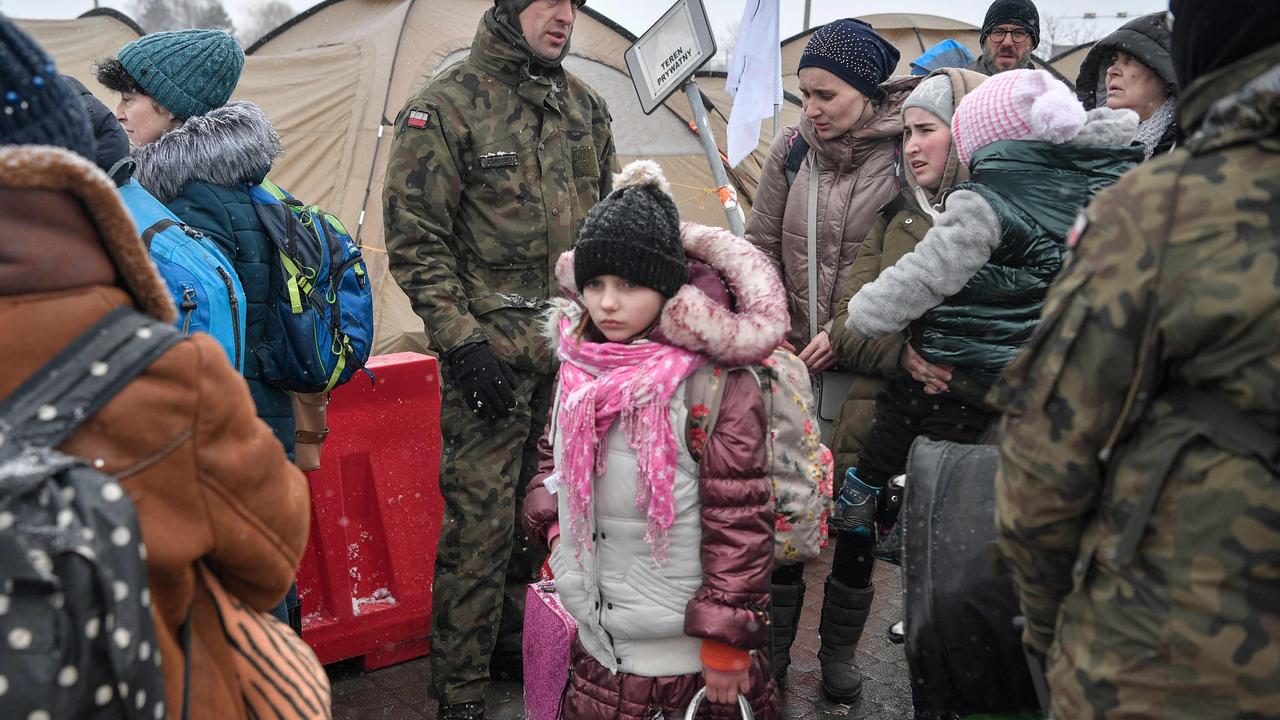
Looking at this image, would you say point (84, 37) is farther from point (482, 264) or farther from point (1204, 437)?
point (1204, 437)

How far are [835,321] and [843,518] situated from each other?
2.48ft

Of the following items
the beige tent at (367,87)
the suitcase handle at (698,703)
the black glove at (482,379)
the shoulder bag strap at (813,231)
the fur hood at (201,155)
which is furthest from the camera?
the beige tent at (367,87)

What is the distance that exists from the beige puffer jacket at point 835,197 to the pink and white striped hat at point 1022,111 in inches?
44.9

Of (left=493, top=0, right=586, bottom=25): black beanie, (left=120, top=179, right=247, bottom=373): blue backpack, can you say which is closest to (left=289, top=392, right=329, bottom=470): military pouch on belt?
(left=120, top=179, right=247, bottom=373): blue backpack

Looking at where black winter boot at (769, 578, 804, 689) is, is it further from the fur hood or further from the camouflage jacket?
the fur hood

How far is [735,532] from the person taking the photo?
241 cm

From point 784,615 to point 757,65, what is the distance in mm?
3169

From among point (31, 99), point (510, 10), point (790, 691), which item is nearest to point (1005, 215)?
point (510, 10)

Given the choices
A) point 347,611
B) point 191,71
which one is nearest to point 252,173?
point 191,71

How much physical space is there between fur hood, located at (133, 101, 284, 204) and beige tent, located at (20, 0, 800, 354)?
13.4ft

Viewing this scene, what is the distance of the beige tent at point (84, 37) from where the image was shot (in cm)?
873

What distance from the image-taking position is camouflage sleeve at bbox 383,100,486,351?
11.3 ft

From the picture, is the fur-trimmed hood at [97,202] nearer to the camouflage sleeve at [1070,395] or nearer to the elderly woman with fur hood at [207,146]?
the camouflage sleeve at [1070,395]

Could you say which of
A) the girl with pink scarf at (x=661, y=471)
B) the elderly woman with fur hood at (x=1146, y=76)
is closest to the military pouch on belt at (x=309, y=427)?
the girl with pink scarf at (x=661, y=471)
